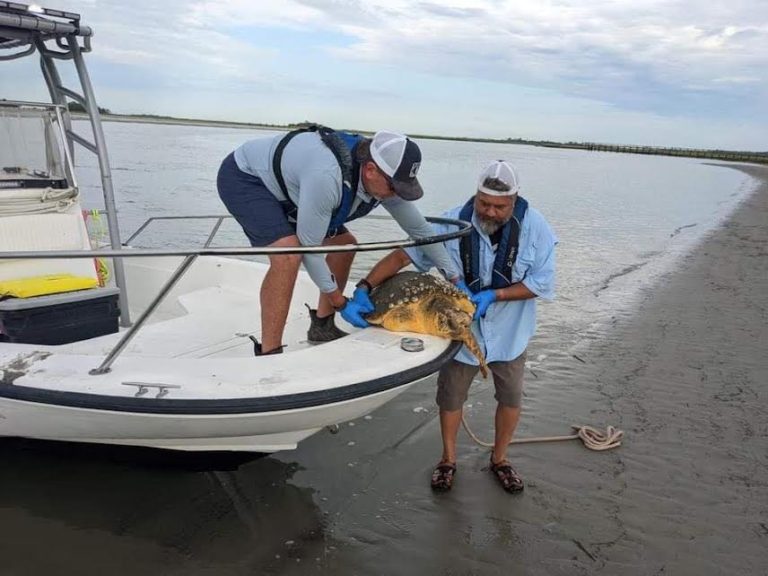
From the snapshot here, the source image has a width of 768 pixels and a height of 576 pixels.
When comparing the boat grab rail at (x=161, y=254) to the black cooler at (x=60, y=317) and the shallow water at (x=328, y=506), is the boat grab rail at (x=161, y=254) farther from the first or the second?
the shallow water at (x=328, y=506)

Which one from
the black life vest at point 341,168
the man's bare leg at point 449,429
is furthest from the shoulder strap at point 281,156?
the man's bare leg at point 449,429

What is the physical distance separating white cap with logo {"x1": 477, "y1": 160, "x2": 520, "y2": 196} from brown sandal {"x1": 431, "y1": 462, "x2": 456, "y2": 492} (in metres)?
1.61

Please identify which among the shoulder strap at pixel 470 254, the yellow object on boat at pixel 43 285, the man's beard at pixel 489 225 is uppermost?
the man's beard at pixel 489 225

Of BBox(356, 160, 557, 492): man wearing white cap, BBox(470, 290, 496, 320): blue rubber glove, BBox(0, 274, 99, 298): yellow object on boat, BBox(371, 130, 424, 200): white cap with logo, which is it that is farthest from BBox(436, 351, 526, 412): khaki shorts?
BBox(0, 274, 99, 298): yellow object on boat

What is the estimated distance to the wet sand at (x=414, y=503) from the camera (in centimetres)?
289

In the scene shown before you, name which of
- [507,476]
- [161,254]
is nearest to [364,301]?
[161,254]

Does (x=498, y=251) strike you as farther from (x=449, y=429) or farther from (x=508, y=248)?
(x=449, y=429)

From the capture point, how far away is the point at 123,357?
9.68ft

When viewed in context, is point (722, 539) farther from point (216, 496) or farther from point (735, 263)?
point (735, 263)

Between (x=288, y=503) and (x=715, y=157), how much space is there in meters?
114

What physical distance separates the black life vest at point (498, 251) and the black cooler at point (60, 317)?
207 cm

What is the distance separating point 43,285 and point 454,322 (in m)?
2.24

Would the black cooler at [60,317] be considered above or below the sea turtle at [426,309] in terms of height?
below

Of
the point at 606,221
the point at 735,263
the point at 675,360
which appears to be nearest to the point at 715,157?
the point at 606,221
